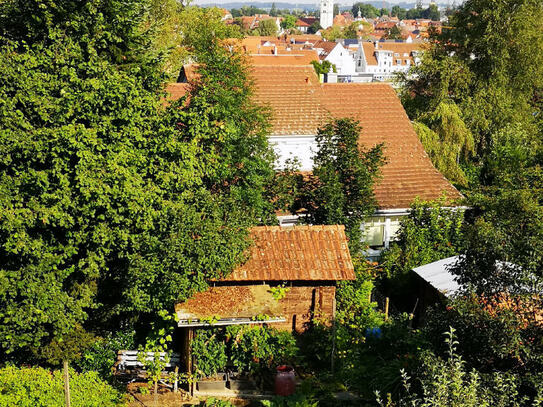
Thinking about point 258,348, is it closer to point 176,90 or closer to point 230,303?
point 230,303

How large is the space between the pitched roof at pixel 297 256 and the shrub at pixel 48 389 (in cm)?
334

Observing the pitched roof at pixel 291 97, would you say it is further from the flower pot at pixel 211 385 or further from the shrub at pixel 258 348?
the flower pot at pixel 211 385

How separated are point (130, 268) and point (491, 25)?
2194cm

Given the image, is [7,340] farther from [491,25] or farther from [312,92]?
[491,25]

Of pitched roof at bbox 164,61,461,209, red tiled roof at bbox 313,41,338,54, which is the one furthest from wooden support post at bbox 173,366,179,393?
red tiled roof at bbox 313,41,338,54

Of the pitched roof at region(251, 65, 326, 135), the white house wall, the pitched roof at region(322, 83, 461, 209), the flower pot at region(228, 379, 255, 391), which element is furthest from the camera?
the white house wall

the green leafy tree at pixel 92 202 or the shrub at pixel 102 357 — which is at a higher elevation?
the green leafy tree at pixel 92 202

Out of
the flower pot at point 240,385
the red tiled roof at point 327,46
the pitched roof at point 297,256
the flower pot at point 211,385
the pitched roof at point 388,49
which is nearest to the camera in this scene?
the flower pot at point 211,385

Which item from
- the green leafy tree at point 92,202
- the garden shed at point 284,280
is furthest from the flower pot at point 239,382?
the green leafy tree at point 92,202

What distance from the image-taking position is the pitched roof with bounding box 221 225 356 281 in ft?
42.5

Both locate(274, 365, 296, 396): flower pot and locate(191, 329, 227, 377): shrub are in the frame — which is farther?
locate(191, 329, 227, 377): shrub

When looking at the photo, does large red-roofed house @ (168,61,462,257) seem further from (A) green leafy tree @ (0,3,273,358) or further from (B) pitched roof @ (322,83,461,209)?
(A) green leafy tree @ (0,3,273,358)

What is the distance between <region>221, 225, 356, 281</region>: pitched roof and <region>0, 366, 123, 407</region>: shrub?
3337 mm

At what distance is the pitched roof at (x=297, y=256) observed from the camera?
42.5 ft
